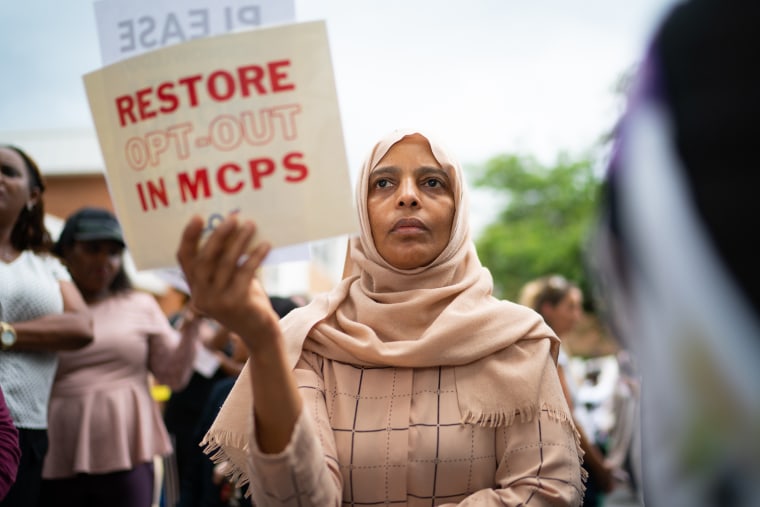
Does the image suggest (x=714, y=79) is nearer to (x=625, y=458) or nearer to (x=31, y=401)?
(x=31, y=401)

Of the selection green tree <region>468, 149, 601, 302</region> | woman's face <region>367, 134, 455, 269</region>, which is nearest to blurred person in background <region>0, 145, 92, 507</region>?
woman's face <region>367, 134, 455, 269</region>

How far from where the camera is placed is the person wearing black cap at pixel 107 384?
3826mm

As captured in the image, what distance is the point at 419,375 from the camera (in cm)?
240

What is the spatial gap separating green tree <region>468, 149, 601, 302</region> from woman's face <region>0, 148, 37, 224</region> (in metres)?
34.9

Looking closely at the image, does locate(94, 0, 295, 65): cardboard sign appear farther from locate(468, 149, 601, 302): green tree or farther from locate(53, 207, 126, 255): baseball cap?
locate(468, 149, 601, 302): green tree

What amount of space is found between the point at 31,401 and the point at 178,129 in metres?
1.96

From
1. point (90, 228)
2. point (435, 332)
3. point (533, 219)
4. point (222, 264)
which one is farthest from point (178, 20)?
point (533, 219)

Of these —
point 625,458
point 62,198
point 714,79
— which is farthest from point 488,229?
point 714,79

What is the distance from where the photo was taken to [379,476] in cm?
224

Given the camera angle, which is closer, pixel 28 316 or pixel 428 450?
pixel 428 450

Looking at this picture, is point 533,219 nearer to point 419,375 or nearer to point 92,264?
point 92,264

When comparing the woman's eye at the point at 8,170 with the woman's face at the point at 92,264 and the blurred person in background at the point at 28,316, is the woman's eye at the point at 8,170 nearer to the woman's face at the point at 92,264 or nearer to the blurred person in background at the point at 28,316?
the blurred person in background at the point at 28,316

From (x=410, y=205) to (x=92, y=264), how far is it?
235 centimetres

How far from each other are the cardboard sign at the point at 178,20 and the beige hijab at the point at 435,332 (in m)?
1.03
